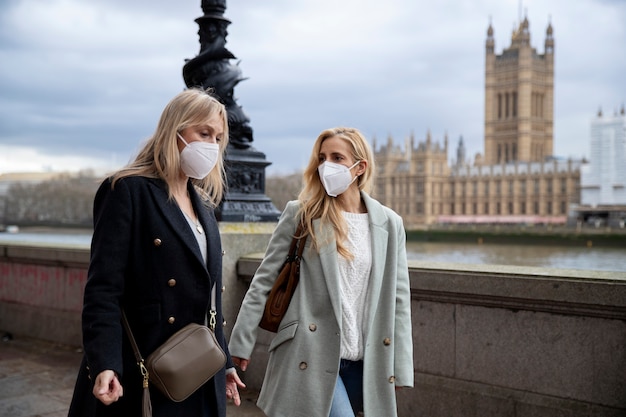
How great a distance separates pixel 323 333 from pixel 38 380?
2.92 meters

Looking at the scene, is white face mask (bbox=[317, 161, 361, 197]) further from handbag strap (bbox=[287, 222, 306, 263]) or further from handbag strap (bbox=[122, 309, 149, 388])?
handbag strap (bbox=[122, 309, 149, 388])

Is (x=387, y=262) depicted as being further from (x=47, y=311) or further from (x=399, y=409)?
(x=47, y=311)

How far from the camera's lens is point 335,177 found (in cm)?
221

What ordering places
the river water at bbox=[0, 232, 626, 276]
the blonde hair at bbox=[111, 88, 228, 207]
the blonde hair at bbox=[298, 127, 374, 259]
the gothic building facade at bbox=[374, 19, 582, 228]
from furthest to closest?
the gothic building facade at bbox=[374, 19, 582, 228], the river water at bbox=[0, 232, 626, 276], the blonde hair at bbox=[298, 127, 374, 259], the blonde hair at bbox=[111, 88, 228, 207]

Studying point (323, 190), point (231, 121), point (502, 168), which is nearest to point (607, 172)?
point (502, 168)

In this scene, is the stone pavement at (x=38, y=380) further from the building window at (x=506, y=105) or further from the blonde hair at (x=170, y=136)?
the building window at (x=506, y=105)

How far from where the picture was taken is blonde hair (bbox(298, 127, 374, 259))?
218 centimetres

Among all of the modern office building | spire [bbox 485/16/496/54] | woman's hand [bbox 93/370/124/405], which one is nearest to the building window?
spire [bbox 485/16/496/54]

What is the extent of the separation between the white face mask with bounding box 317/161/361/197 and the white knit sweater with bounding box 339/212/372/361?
0.37ft

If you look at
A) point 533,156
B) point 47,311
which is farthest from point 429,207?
point 47,311

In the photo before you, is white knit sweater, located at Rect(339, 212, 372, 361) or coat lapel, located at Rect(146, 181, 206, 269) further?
white knit sweater, located at Rect(339, 212, 372, 361)

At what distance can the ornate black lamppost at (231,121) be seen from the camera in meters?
4.42

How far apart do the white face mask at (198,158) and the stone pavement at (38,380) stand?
2015mm

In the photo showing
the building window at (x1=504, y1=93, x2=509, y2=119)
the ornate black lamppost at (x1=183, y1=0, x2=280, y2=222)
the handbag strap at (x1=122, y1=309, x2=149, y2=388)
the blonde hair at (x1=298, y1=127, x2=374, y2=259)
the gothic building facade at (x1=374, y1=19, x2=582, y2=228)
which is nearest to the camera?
the handbag strap at (x1=122, y1=309, x2=149, y2=388)
